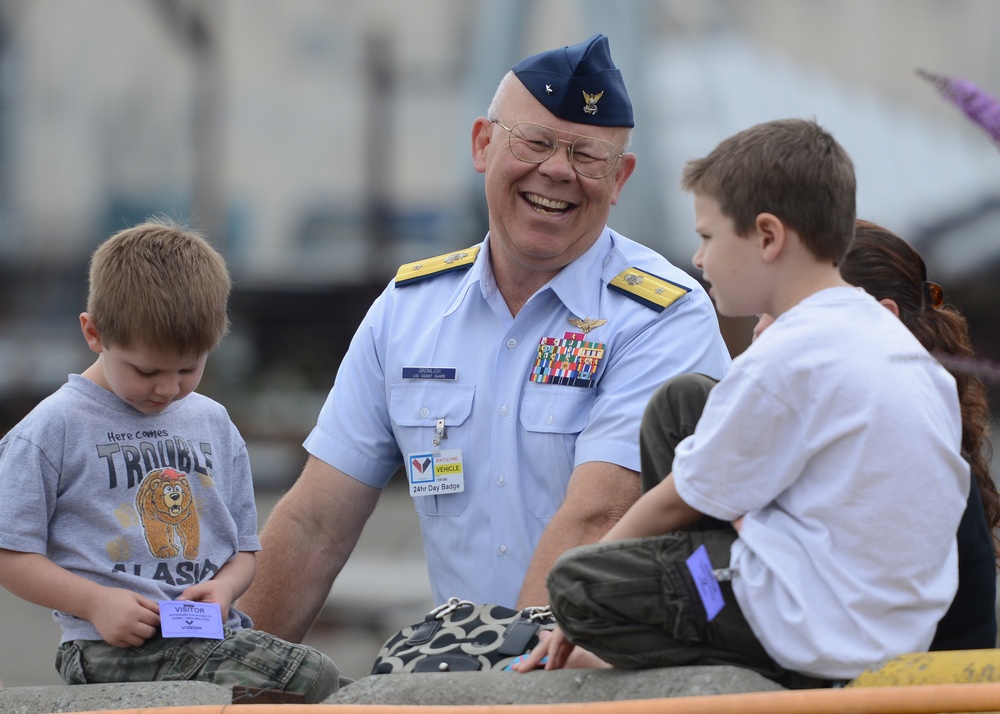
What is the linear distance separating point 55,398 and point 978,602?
51.5 inches

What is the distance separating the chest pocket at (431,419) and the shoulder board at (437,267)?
25 cm

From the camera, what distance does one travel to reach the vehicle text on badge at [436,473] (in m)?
2.48

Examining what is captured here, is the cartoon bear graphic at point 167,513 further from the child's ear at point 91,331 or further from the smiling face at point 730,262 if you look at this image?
the smiling face at point 730,262

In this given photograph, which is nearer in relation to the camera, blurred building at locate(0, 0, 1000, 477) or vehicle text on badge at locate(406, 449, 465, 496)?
vehicle text on badge at locate(406, 449, 465, 496)

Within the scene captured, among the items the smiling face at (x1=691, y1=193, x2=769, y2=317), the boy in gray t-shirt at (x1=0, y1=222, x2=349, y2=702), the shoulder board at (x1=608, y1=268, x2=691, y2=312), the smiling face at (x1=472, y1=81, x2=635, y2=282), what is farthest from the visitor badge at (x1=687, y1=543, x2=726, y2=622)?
the smiling face at (x1=472, y1=81, x2=635, y2=282)

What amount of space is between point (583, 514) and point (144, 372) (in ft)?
2.35

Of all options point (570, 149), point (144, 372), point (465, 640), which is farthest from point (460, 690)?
point (570, 149)

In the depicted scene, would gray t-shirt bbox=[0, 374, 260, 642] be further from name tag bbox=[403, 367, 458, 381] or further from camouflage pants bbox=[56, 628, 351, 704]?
name tag bbox=[403, 367, 458, 381]

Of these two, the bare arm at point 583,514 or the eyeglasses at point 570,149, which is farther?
the eyeglasses at point 570,149

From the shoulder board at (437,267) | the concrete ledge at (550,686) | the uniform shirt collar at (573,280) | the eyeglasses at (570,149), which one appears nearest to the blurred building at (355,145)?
the shoulder board at (437,267)

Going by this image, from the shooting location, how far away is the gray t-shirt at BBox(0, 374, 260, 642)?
1.96 meters

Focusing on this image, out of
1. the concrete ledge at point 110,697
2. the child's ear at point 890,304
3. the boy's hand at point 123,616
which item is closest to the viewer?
the concrete ledge at point 110,697

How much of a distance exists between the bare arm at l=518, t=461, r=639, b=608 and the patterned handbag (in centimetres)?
14

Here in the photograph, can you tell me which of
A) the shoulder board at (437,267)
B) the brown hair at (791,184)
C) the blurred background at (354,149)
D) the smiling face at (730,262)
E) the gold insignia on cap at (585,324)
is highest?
the brown hair at (791,184)
